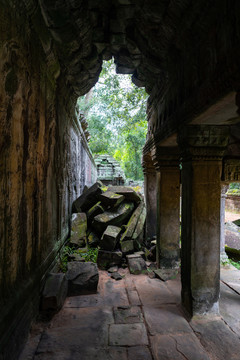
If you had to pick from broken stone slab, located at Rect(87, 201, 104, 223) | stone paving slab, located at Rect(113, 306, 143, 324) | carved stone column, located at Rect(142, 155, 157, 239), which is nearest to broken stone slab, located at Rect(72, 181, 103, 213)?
broken stone slab, located at Rect(87, 201, 104, 223)

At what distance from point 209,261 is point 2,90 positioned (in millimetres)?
3138

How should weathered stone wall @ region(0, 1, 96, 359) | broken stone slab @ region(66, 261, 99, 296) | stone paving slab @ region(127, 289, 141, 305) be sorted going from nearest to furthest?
weathered stone wall @ region(0, 1, 96, 359) → stone paving slab @ region(127, 289, 141, 305) → broken stone slab @ region(66, 261, 99, 296)

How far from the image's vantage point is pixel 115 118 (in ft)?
44.4

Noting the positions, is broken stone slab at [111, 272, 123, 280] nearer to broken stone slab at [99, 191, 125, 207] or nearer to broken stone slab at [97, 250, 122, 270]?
broken stone slab at [97, 250, 122, 270]

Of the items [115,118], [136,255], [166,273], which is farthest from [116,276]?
[115,118]

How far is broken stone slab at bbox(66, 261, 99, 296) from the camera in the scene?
3.22 metres

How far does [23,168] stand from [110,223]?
128 inches

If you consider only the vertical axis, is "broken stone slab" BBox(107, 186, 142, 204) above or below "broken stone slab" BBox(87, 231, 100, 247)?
above

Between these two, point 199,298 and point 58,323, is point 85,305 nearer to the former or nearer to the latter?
point 58,323

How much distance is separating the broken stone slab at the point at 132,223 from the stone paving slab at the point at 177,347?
8.21 ft

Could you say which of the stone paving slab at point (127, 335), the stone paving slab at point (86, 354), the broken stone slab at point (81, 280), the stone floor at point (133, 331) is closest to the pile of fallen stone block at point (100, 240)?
the broken stone slab at point (81, 280)

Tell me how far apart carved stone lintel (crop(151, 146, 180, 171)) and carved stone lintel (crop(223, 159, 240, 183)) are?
95cm

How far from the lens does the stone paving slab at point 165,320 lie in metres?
2.48

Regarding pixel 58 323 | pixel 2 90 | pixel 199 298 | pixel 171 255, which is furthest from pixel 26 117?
pixel 171 255
